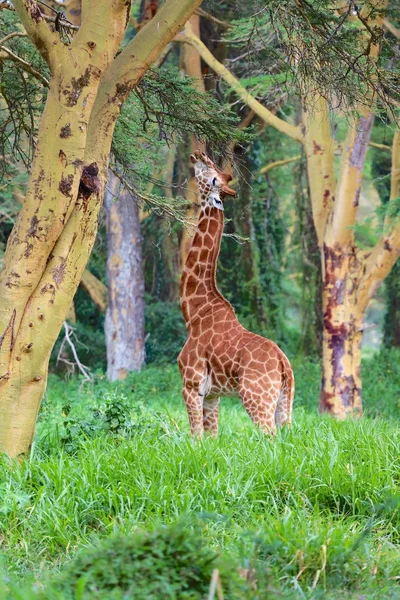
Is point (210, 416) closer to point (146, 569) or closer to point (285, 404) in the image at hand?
point (285, 404)

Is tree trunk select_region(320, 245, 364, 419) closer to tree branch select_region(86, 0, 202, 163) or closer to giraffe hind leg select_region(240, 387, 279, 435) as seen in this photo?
giraffe hind leg select_region(240, 387, 279, 435)

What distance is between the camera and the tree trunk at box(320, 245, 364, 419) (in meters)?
14.3

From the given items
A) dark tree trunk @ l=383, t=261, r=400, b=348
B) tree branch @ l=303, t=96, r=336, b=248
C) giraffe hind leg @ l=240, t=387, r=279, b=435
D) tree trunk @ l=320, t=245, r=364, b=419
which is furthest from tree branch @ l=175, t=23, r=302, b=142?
dark tree trunk @ l=383, t=261, r=400, b=348

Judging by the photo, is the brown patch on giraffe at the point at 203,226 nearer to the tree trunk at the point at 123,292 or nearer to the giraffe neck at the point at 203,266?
the giraffe neck at the point at 203,266

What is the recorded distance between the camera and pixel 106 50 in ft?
22.5

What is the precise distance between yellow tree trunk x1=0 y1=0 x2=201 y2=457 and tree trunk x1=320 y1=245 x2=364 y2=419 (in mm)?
8042

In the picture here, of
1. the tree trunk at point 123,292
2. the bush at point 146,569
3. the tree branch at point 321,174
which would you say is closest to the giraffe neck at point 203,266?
the bush at point 146,569

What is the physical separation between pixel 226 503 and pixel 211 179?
3243 mm

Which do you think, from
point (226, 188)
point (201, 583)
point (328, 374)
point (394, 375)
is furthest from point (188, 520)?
point (394, 375)

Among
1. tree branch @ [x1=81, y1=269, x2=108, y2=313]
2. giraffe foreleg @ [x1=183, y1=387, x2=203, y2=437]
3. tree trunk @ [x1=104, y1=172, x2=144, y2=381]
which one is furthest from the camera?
tree branch @ [x1=81, y1=269, x2=108, y2=313]

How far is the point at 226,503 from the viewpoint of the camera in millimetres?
5488

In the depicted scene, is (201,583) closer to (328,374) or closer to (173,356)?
(328,374)

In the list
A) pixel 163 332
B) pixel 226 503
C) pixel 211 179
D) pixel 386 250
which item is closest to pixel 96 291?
pixel 163 332

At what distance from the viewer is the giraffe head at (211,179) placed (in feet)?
24.9
